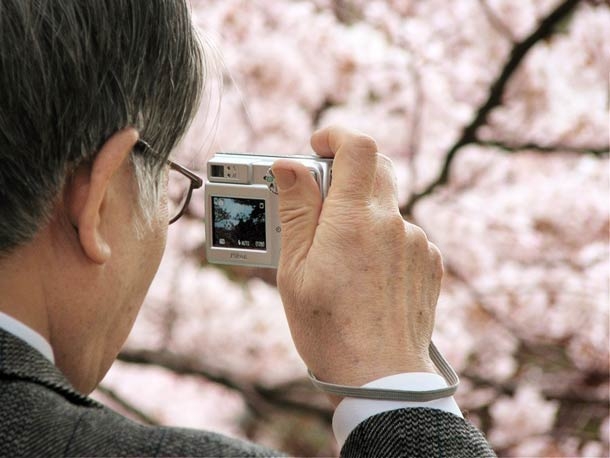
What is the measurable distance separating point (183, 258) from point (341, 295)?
6.92 ft

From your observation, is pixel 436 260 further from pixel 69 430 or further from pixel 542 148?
pixel 542 148

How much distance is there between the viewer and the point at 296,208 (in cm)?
86

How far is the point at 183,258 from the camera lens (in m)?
2.88

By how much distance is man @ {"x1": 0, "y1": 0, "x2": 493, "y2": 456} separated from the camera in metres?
0.67

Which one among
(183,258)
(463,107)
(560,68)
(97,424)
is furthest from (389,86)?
(97,424)

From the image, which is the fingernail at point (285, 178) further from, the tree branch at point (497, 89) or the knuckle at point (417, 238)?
the tree branch at point (497, 89)

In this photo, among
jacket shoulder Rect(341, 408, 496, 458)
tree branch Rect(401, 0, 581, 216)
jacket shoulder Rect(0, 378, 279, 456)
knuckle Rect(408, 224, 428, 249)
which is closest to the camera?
jacket shoulder Rect(0, 378, 279, 456)

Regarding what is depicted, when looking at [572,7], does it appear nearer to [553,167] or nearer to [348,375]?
[553,167]

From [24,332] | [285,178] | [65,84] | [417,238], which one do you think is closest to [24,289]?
[24,332]

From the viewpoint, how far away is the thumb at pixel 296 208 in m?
0.85

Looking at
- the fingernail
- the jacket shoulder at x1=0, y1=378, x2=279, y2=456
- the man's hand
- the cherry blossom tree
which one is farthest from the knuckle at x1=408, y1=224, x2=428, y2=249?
the cherry blossom tree

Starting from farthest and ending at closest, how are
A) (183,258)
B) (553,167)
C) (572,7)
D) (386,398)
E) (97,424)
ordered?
(183,258) → (553,167) → (572,7) → (386,398) → (97,424)

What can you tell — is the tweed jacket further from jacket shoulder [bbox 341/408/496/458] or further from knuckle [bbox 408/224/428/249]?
knuckle [bbox 408/224/428/249]

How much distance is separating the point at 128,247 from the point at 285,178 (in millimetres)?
177
